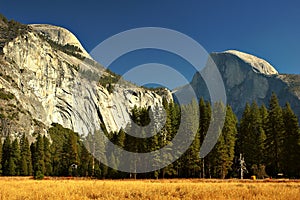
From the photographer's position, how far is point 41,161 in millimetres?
83562

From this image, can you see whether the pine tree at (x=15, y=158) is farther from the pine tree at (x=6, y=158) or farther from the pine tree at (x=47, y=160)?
the pine tree at (x=47, y=160)

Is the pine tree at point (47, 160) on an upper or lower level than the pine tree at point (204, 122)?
lower

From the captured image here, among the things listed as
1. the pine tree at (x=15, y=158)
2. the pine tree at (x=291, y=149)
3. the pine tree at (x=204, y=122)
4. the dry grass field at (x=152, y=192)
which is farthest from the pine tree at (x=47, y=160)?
the dry grass field at (x=152, y=192)

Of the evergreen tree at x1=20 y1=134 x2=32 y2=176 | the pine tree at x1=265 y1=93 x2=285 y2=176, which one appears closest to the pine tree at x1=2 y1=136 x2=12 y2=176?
the evergreen tree at x1=20 y1=134 x2=32 y2=176

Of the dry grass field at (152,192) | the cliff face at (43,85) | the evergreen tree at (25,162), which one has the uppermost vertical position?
the cliff face at (43,85)

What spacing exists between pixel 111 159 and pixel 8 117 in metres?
81.2

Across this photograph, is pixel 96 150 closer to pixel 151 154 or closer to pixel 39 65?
pixel 151 154

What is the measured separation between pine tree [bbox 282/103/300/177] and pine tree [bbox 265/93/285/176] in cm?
135

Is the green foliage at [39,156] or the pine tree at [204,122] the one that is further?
the green foliage at [39,156]

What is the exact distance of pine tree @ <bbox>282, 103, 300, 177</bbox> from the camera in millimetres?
47281

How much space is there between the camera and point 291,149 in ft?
159

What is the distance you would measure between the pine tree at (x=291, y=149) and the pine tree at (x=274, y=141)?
135cm

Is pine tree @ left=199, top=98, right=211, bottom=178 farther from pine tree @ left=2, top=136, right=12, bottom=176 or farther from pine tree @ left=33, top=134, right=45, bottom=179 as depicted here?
pine tree @ left=2, top=136, right=12, bottom=176

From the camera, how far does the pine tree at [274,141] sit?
169 ft
